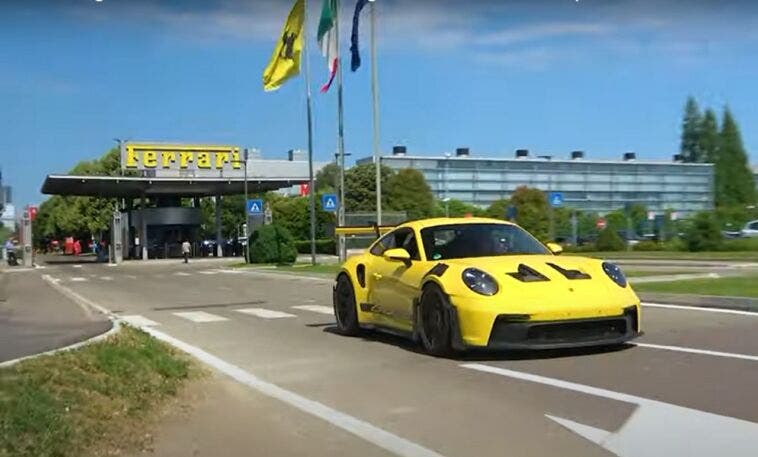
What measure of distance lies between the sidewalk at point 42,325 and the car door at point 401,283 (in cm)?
381

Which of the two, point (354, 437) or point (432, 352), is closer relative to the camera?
point (354, 437)

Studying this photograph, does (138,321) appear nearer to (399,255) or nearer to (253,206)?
(399,255)

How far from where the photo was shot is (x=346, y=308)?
1238cm

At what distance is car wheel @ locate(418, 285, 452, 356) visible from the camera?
9492 mm

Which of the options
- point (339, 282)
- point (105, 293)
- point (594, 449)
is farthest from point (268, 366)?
point (105, 293)

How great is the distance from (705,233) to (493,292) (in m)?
35.8

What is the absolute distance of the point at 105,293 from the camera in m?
26.4

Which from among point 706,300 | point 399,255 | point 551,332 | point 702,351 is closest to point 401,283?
point 399,255

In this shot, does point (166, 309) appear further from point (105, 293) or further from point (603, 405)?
point (603, 405)

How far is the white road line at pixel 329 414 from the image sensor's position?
6.04 meters

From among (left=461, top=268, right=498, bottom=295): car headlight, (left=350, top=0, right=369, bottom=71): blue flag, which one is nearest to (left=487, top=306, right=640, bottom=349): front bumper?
(left=461, top=268, right=498, bottom=295): car headlight

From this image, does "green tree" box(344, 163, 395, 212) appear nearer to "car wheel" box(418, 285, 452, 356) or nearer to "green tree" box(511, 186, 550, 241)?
"green tree" box(511, 186, 550, 241)

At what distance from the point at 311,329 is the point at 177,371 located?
196 inches

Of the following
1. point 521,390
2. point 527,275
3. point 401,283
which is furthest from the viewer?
point 401,283
